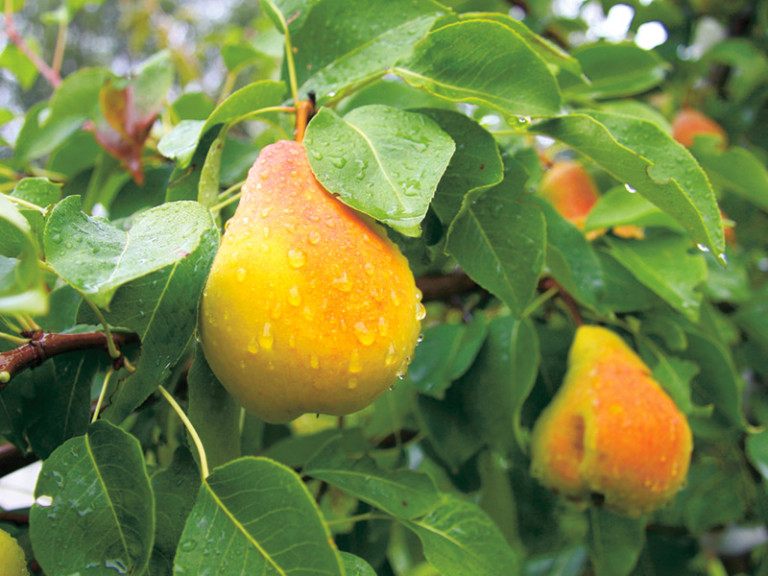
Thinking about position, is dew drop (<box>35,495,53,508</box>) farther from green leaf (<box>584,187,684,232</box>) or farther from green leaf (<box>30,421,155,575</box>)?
green leaf (<box>584,187,684,232</box>)

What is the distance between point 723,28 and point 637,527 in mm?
1298

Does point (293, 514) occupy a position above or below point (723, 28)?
above

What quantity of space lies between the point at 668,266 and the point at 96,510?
66 cm

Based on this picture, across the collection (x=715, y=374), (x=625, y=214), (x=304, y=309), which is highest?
(x=304, y=309)

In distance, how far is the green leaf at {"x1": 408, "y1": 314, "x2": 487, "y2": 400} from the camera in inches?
30.5

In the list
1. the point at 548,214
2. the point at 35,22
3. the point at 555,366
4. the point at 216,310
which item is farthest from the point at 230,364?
the point at 35,22

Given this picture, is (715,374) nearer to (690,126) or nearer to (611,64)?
(611,64)

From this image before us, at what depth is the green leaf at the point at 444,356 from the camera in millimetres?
773

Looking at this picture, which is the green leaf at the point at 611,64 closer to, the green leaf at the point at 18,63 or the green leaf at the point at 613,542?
the green leaf at the point at 613,542

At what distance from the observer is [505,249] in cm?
58

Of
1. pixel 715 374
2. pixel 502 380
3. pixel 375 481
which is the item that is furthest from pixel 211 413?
pixel 715 374

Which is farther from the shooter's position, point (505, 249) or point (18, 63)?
point (18, 63)

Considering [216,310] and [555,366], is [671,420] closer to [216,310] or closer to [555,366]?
[555,366]

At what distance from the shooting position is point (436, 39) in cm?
55
